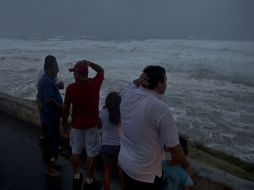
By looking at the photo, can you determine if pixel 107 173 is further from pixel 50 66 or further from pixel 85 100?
pixel 50 66

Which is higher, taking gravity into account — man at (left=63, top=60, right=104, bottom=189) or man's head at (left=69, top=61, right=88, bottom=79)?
man's head at (left=69, top=61, right=88, bottom=79)

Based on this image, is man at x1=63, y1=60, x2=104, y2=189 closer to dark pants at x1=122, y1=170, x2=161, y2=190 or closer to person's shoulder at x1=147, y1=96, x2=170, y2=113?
dark pants at x1=122, y1=170, x2=161, y2=190

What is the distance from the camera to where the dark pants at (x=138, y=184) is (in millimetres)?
2664

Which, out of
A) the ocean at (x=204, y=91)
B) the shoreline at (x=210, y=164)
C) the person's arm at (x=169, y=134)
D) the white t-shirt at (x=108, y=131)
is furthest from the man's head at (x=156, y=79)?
the ocean at (x=204, y=91)

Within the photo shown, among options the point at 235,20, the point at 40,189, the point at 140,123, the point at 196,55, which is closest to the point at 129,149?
the point at 140,123

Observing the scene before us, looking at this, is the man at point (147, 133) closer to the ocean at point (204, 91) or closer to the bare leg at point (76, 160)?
the bare leg at point (76, 160)

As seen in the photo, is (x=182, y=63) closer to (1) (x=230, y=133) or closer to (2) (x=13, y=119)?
(1) (x=230, y=133)

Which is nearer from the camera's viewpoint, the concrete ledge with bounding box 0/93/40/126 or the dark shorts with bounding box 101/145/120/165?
the dark shorts with bounding box 101/145/120/165

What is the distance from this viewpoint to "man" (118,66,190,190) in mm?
2393

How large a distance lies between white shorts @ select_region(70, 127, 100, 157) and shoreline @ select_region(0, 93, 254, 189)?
1175 millimetres

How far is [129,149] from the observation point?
269cm

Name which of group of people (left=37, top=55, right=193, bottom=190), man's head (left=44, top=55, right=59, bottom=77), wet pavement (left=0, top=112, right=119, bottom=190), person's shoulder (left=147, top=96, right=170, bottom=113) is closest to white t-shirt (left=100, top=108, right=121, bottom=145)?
group of people (left=37, top=55, right=193, bottom=190)

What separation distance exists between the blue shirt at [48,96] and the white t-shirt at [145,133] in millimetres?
2035

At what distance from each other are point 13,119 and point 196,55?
108 ft
